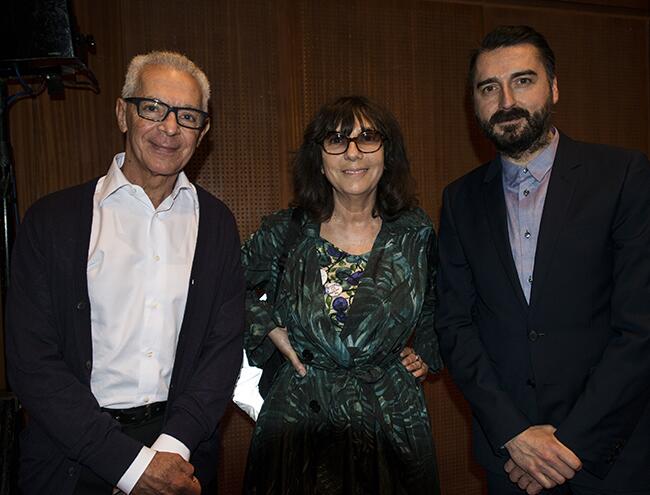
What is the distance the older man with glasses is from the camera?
1.83 meters

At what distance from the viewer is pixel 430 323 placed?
240 cm

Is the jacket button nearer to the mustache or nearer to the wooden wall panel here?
the mustache

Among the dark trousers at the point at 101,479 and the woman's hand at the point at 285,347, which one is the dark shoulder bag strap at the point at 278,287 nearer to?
the woman's hand at the point at 285,347

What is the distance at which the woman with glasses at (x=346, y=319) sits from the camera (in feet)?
6.93

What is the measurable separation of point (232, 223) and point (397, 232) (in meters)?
0.62

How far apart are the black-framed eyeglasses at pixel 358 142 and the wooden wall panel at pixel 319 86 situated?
1360 mm

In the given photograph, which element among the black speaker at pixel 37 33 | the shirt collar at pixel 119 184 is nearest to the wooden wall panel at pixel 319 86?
the black speaker at pixel 37 33

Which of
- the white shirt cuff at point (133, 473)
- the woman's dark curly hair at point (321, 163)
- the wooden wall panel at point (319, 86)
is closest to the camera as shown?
the white shirt cuff at point (133, 473)

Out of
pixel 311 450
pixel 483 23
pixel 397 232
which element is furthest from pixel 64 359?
pixel 483 23

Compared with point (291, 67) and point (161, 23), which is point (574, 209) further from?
point (161, 23)

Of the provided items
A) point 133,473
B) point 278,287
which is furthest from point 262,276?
point 133,473

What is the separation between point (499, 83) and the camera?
2.10m

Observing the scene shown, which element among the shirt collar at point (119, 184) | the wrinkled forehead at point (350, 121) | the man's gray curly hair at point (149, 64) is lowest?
the shirt collar at point (119, 184)

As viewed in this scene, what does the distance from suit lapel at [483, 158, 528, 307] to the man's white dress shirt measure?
1034 mm
